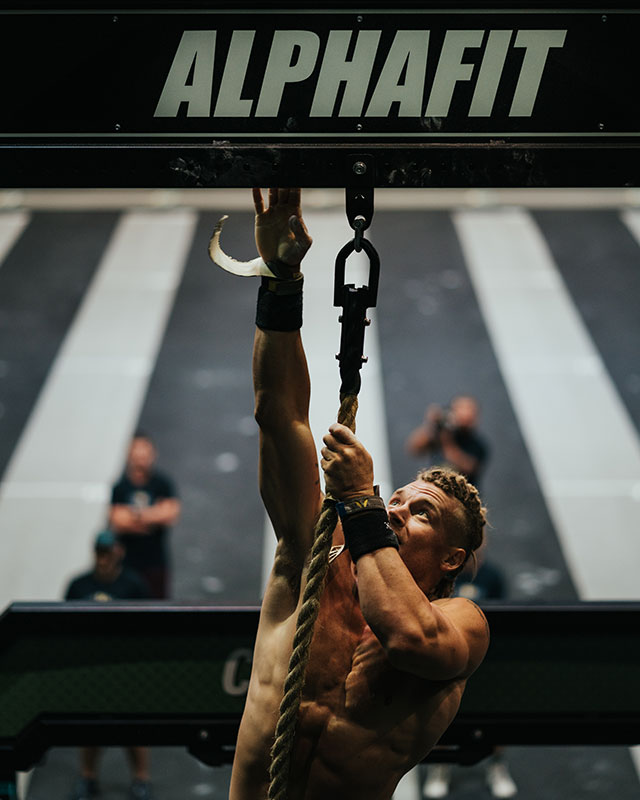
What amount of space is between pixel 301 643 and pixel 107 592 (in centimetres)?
358

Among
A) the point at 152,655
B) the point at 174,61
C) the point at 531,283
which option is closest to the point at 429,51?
the point at 174,61

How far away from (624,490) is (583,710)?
4569 mm

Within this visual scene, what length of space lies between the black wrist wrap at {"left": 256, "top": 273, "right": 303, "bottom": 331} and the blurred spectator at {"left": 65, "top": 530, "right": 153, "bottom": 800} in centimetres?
337

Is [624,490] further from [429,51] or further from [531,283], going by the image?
[429,51]

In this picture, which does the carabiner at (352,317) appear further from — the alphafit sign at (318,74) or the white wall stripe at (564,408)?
the white wall stripe at (564,408)

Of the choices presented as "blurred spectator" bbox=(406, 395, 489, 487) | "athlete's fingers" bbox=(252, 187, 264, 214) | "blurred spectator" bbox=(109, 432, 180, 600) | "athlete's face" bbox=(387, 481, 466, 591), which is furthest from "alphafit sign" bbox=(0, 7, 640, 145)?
"blurred spectator" bbox=(406, 395, 489, 487)

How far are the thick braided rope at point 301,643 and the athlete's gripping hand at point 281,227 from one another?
35 centimetres

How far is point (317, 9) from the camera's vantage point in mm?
2174

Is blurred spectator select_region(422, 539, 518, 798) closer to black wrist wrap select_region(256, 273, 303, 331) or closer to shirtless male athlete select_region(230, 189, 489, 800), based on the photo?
shirtless male athlete select_region(230, 189, 489, 800)

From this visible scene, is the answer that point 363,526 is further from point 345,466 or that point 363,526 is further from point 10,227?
point 10,227

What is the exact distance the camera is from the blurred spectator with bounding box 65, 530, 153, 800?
558 centimetres

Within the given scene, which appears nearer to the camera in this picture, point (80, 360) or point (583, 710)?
point (583, 710)

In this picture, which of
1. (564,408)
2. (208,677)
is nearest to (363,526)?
(208,677)

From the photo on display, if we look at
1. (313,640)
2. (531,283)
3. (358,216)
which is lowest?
(313,640)
